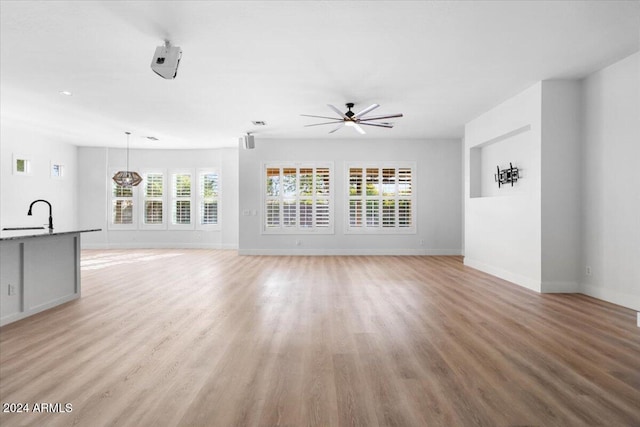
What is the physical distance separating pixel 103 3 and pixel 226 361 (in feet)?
11.0

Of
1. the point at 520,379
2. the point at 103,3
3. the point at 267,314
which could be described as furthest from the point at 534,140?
the point at 103,3

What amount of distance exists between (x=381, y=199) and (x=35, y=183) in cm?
889

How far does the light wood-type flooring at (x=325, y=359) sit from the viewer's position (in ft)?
6.29

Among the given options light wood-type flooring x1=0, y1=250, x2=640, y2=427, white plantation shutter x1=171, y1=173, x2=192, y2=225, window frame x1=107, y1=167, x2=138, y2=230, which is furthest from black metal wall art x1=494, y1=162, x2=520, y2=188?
window frame x1=107, y1=167, x2=138, y2=230

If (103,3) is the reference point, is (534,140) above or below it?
below

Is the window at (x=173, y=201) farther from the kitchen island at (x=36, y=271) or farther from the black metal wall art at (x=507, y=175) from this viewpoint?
the black metal wall art at (x=507, y=175)

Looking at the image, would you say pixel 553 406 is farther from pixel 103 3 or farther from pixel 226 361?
pixel 103 3

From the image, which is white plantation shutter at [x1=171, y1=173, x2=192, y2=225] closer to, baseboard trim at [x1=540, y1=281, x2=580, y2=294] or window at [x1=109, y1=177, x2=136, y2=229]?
window at [x1=109, y1=177, x2=136, y2=229]

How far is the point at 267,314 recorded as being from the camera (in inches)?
148

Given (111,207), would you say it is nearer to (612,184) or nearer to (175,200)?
(175,200)

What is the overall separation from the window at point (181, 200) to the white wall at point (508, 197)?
26.3 feet

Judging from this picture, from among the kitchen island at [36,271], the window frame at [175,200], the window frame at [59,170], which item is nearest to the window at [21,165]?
the window frame at [59,170]

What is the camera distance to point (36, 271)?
3844 millimetres

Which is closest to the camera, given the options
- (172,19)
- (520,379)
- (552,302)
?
(520,379)
